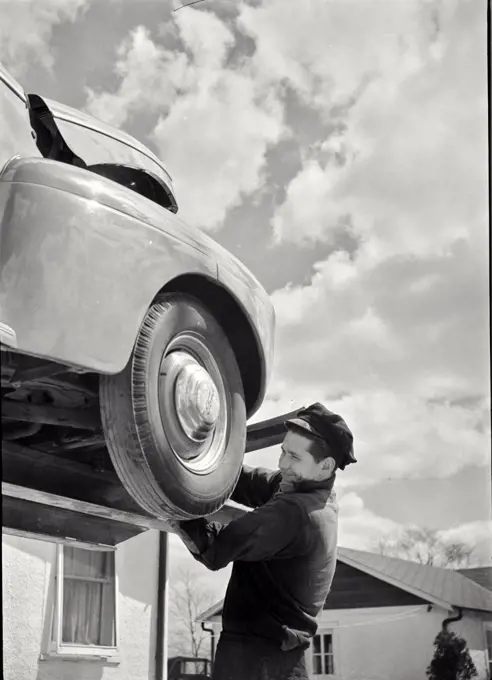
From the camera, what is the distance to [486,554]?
225cm

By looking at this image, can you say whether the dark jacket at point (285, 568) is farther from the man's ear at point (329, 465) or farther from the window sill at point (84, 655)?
the window sill at point (84, 655)

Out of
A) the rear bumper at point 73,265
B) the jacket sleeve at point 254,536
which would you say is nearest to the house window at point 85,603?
the jacket sleeve at point 254,536

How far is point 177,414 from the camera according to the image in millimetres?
1812

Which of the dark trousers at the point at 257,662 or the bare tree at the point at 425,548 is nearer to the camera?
the dark trousers at the point at 257,662

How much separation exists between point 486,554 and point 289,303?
909 mm

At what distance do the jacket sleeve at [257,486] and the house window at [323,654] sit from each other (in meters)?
0.40

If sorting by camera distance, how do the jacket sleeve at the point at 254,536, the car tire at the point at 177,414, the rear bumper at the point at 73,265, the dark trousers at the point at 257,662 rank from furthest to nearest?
the dark trousers at the point at 257,662 < the jacket sleeve at the point at 254,536 < the car tire at the point at 177,414 < the rear bumper at the point at 73,265

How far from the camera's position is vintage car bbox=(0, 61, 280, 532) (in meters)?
1.60


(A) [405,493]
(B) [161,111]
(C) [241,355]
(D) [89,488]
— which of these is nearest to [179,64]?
(B) [161,111]

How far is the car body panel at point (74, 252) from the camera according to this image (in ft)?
5.13

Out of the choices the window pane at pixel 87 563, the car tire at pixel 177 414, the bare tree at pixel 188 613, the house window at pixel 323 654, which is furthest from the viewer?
the window pane at pixel 87 563

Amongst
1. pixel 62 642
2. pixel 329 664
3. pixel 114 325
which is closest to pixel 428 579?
pixel 329 664

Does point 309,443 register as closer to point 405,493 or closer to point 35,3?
point 405,493

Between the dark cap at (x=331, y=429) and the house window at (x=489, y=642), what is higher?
the dark cap at (x=331, y=429)
